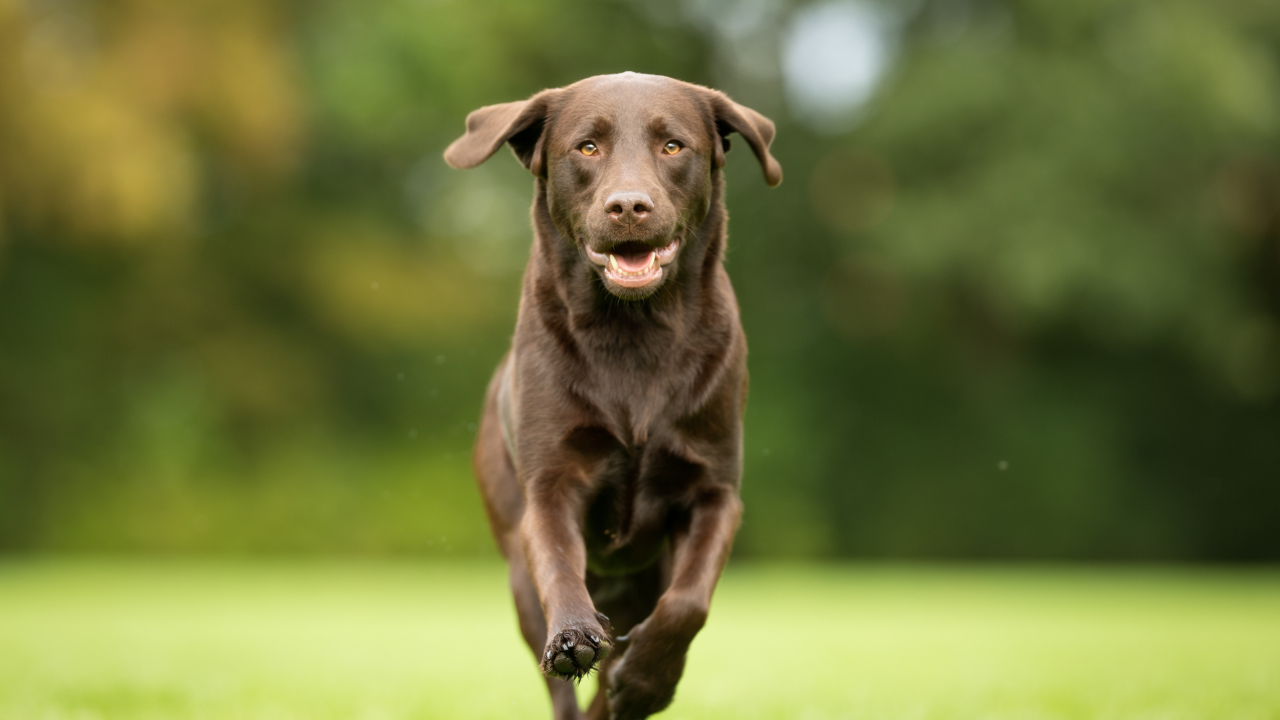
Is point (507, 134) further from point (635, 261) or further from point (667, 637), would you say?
point (667, 637)

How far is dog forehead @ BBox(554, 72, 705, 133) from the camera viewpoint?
3.98 meters

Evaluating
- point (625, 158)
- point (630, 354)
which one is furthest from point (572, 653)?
point (625, 158)

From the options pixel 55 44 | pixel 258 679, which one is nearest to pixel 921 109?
pixel 55 44

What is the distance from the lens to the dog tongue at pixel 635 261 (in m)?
3.82

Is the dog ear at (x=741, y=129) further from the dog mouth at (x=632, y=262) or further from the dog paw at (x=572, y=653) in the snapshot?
the dog paw at (x=572, y=653)

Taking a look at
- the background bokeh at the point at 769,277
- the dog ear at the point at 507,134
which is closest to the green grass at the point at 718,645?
the background bokeh at the point at 769,277

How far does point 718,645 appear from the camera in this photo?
30.3ft

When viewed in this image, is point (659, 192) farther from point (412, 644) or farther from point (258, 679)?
point (412, 644)

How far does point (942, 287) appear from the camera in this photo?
18641mm

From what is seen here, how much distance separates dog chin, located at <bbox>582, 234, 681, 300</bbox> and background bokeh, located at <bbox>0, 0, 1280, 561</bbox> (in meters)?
13.6

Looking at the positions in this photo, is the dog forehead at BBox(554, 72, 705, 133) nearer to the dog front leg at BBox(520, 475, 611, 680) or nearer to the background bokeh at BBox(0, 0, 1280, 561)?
the dog front leg at BBox(520, 475, 611, 680)

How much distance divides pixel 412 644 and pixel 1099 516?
38.1 ft

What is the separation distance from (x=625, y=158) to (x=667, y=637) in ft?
4.33

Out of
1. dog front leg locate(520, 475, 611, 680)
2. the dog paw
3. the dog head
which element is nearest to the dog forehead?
the dog head
